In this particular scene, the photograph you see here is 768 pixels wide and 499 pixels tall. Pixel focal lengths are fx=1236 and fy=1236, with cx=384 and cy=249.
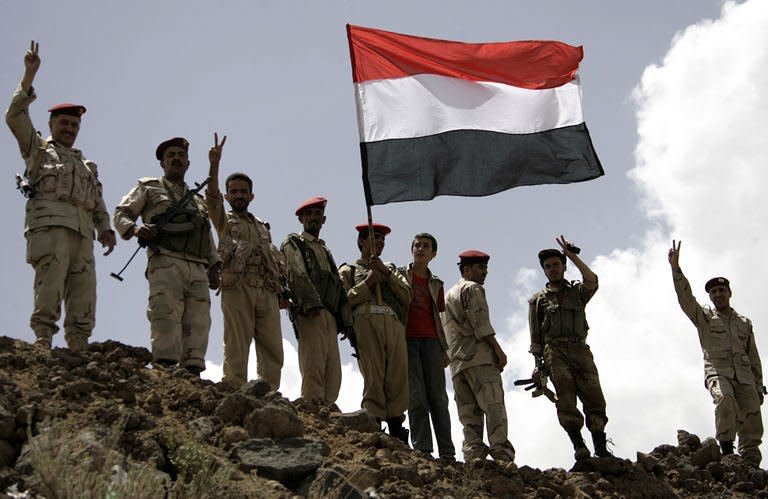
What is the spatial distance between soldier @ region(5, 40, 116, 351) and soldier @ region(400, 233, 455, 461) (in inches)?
117

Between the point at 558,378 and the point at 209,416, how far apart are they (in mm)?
4237

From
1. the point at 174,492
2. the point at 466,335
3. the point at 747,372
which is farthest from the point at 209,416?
the point at 747,372

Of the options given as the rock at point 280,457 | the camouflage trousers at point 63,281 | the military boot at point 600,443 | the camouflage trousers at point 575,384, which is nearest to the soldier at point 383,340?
the camouflage trousers at point 575,384

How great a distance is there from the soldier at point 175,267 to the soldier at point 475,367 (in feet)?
8.09

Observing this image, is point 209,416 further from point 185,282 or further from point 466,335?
point 466,335

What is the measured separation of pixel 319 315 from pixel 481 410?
72.4 inches

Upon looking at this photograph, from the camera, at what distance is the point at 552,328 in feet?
39.8

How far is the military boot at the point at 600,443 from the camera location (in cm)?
1174

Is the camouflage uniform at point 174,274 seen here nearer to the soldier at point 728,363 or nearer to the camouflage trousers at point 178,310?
the camouflage trousers at point 178,310

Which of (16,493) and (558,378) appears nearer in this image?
(16,493)

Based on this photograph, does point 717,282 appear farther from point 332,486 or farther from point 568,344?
point 332,486

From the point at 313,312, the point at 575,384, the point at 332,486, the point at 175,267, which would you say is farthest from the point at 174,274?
the point at 575,384

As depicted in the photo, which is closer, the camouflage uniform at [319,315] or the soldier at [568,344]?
the camouflage uniform at [319,315]

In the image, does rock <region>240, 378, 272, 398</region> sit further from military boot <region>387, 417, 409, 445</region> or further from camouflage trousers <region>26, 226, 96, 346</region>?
military boot <region>387, 417, 409, 445</region>
